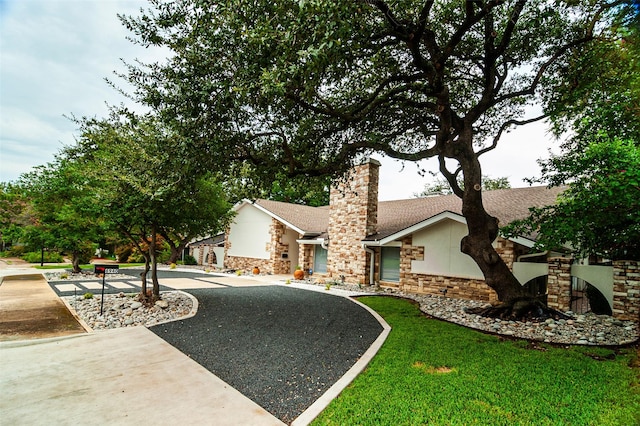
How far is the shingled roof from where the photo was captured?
12.9 meters

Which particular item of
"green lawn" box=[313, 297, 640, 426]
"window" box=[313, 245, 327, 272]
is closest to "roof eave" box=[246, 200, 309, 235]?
"window" box=[313, 245, 327, 272]

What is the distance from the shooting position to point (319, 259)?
1909 cm

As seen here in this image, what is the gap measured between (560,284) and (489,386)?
6.85 meters

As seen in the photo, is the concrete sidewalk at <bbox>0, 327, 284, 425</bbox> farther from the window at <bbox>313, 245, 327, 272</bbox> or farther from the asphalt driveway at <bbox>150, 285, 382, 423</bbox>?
the window at <bbox>313, 245, 327, 272</bbox>

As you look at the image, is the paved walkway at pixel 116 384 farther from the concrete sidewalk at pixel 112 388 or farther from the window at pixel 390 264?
the window at pixel 390 264

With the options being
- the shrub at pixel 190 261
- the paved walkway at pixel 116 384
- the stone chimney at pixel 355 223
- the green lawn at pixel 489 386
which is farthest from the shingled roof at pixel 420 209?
the shrub at pixel 190 261

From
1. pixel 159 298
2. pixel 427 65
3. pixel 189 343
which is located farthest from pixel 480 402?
pixel 159 298

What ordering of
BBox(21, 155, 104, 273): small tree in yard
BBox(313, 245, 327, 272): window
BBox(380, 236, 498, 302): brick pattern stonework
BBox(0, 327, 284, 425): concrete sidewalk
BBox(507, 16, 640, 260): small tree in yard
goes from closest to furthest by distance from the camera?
BBox(0, 327, 284, 425): concrete sidewalk → BBox(507, 16, 640, 260): small tree in yard → BBox(380, 236, 498, 302): brick pattern stonework → BBox(21, 155, 104, 273): small tree in yard → BBox(313, 245, 327, 272): window

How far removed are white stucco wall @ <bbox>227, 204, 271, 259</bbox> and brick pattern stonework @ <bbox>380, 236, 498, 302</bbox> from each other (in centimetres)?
933

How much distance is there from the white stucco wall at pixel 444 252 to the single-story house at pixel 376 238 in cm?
4

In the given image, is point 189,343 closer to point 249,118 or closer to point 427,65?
point 249,118

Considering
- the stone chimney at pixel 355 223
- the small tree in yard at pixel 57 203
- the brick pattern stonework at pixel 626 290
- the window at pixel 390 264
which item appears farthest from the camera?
the stone chimney at pixel 355 223

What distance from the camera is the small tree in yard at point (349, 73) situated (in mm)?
5641

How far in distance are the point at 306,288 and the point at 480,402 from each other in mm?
10788
